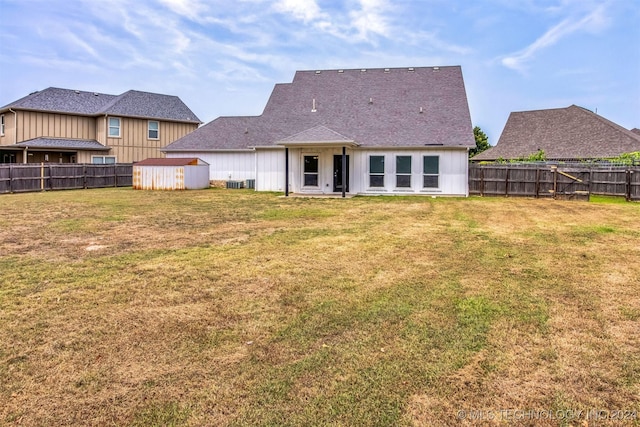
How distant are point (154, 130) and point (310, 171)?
17132mm

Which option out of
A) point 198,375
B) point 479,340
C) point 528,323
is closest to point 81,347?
point 198,375

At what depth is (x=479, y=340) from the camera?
12.7 ft

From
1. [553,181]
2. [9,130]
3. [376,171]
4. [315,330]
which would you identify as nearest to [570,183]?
[553,181]

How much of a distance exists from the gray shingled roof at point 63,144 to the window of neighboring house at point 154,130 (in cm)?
357

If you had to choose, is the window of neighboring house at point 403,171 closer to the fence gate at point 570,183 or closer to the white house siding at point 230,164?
the fence gate at point 570,183

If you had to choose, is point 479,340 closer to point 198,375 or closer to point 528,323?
point 528,323

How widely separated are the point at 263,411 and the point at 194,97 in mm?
38050

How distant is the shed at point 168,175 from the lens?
2361cm

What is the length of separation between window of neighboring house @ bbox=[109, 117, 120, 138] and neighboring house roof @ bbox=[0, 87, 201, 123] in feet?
1.82

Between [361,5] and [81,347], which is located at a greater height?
[361,5]

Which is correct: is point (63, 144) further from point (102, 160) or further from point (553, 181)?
point (553, 181)

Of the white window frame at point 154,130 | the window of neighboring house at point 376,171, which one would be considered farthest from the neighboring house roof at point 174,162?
the window of neighboring house at point 376,171

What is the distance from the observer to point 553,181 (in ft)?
64.4

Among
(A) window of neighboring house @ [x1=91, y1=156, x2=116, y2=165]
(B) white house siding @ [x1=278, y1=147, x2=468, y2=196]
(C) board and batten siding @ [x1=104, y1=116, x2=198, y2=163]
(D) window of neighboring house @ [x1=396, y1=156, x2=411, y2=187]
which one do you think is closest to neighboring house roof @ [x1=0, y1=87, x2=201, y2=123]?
(C) board and batten siding @ [x1=104, y1=116, x2=198, y2=163]
